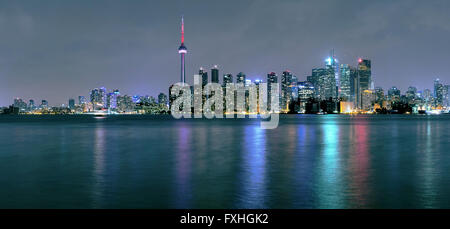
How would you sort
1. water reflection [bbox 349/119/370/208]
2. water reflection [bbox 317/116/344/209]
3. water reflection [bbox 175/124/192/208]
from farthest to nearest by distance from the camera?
water reflection [bbox 175/124/192/208] → water reflection [bbox 349/119/370/208] → water reflection [bbox 317/116/344/209]

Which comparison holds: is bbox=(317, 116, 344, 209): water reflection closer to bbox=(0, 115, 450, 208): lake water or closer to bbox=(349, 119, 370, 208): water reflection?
bbox=(0, 115, 450, 208): lake water

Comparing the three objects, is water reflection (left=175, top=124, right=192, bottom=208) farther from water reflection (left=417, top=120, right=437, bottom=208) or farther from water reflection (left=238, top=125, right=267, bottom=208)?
water reflection (left=417, top=120, right=437, bottom=208)

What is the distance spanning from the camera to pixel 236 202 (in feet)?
Result: 45.3

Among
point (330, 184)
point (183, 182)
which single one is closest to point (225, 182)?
point (183, 182)

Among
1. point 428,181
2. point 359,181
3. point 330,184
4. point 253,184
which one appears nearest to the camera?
point 330,184

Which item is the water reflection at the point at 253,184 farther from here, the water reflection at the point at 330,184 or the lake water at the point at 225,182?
the water reflection at the point at 330,184

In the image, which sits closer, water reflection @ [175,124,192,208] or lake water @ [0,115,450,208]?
lake water @ [0,115,450,208]

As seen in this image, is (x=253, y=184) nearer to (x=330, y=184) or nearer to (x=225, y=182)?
(x=225, y=182)

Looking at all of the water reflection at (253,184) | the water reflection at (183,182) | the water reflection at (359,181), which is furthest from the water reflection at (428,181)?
the water reflection at (183,182)

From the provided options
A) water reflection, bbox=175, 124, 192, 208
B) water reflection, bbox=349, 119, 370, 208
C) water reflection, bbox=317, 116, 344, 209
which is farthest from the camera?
water reflection, bbox=175, 124, 192, 208

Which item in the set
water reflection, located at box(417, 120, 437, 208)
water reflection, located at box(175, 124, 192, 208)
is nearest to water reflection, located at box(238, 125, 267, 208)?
water reflection, located at box(175, 124, 192, 208)
